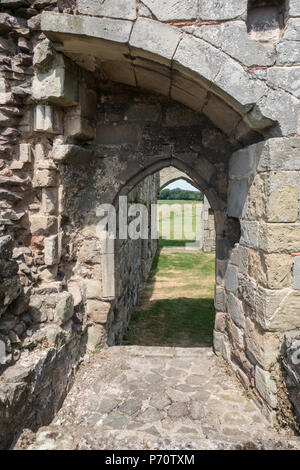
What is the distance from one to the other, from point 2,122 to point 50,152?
0.53m

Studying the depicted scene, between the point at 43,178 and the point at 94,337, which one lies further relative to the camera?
the point at 94,337

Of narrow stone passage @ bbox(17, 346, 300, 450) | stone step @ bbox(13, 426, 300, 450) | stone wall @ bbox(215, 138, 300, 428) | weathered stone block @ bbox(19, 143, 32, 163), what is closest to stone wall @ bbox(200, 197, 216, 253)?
narrow stone passage @ bbox(17, 346, 300, 450)

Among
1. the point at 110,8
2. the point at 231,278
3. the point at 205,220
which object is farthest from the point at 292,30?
the point at 205,220

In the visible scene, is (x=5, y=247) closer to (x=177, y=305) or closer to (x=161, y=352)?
(x=161, y=352)

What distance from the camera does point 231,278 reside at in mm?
3783

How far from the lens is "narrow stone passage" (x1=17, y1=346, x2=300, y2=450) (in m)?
2.92

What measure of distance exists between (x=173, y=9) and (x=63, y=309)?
10.00 ft

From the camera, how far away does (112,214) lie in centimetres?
412

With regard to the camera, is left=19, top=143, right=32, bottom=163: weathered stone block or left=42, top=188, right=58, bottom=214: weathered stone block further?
left=42, top=188, right=58, bottom=214: weathered stone block

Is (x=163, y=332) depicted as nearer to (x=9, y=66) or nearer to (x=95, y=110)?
(x=95, y=110)

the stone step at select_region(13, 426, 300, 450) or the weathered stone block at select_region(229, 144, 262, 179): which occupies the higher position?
the weathered stone block at select_region(229, 144, 262, 179)

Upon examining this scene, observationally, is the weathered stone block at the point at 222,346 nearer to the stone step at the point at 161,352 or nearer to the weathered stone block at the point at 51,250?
the stone step at the point at 161,352

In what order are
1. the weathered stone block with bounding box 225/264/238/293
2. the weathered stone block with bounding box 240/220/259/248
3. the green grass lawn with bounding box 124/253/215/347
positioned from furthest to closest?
the green grass lawn with bounding box 124/253/215/347 < the weathered stone block with bounding box 225/264/238/293 < the weathered stone block with bounding box 240/220/259/248

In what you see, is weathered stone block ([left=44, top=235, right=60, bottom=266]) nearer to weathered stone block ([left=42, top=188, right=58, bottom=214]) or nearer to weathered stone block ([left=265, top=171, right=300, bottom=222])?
weathered stone block ([left=42, top=188, right=58, bottom=214])
